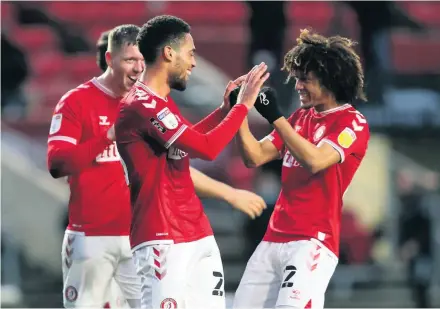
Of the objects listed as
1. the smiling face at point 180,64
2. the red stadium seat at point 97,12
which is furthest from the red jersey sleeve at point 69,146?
the red stadium seat at point 97,12

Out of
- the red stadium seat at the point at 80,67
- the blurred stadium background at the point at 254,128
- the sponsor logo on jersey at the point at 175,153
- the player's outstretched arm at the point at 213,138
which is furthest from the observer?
the red stadium seat at the point at 80,67

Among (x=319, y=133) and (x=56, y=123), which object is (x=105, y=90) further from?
(x=319, y=133)

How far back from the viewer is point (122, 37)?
261 inches

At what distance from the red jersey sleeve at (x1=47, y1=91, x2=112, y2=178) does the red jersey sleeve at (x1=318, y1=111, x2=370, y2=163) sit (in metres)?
1.40

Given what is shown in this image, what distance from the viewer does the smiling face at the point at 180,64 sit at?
18.5ft

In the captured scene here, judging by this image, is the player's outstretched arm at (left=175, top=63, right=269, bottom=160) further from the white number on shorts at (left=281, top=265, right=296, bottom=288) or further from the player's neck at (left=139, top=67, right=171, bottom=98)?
the white number on shorts at (left=281, top=265, right=296, bottom=288)

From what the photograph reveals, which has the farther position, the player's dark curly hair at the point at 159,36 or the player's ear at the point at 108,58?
the player's ear at the point at 108,58

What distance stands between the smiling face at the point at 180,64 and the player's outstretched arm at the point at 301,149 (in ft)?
1.84

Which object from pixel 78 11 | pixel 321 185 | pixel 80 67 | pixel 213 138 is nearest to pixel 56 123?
pixel 213 138

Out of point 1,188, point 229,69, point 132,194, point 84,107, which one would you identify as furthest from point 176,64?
point 229,69

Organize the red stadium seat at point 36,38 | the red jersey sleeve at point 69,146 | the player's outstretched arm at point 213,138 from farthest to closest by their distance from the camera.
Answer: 1. the red stadium seat at point 36,38
2. the red jersey sleeve at point 69,146
3. the player's outstretched arm at point 213,138

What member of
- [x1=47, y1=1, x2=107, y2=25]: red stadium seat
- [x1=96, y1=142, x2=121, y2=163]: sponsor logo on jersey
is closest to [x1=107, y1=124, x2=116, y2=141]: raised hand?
[x1=96, y1=142, x2=121, y2=163]: sponsor logo on jersey

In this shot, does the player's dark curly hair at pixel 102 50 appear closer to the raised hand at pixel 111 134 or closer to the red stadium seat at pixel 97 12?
the raised hand at pixel 111 134

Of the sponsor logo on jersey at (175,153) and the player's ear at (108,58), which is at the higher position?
the player's ear at (108,58)
